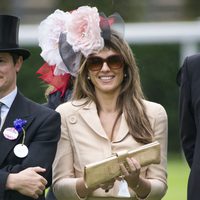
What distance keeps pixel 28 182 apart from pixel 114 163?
0.56 m

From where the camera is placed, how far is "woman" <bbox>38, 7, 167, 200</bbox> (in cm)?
741

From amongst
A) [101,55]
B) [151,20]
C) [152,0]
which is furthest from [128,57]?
[152,0]

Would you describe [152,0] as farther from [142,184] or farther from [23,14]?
[142,184]

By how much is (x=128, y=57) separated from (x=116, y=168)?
1002 millimetres

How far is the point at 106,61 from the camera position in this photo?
24.8 ft

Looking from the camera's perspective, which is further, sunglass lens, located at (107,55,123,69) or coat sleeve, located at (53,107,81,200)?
sunglass lens, located at (107,55,123,69)

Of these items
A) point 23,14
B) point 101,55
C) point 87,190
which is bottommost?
point 23,14

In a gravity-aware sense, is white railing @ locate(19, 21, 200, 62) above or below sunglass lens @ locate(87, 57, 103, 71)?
below

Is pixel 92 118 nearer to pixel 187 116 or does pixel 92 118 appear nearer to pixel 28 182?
pixel 187 116

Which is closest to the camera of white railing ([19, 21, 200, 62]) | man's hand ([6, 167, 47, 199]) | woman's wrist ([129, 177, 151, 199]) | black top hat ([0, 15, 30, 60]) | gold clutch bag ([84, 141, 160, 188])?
gold clutch bag ([84, 141, 160, 188])

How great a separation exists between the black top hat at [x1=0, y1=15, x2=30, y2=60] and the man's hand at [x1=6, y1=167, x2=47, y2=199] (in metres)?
0.86

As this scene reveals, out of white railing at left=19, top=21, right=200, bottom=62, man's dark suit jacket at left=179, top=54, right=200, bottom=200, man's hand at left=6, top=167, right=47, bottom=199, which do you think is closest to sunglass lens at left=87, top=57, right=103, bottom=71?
man's dark suit jacket at left=179, top=54, right=200, bottom=200

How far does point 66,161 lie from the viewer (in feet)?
24.5

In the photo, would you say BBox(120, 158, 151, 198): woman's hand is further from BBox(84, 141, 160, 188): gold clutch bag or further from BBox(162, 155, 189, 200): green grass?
BBox(162, 155, 189, 200): green grass
